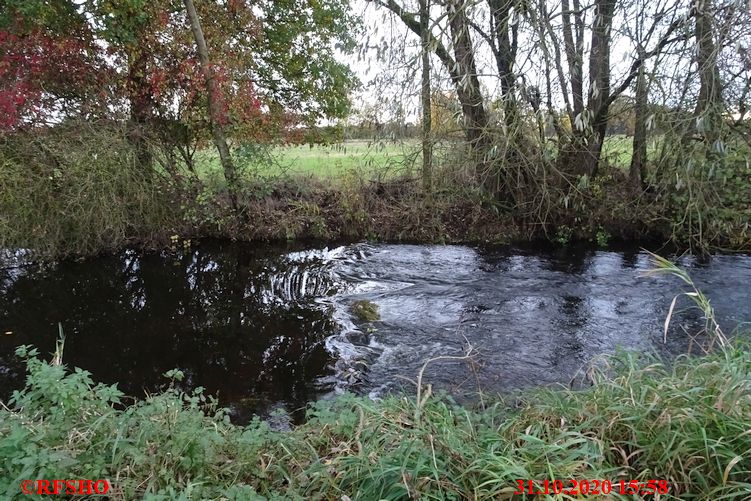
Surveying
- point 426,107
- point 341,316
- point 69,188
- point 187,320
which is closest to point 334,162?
point 426,107

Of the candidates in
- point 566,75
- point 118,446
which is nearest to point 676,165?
point 566,75

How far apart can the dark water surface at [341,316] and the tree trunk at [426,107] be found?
173cm

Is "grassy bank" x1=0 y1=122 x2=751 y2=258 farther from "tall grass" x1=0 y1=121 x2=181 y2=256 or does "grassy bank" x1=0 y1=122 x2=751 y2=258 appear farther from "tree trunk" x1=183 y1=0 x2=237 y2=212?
"tree trunk" x1=183 y1=0 x2=237 y2=212

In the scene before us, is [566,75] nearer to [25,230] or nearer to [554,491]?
[554,491]

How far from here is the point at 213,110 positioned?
8.48m

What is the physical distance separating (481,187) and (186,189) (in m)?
5.99

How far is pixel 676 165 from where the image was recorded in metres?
6.29

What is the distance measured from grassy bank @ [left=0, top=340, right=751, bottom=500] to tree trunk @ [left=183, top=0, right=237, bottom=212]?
681 centimetres

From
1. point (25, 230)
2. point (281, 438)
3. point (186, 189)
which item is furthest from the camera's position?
point (186, 189)

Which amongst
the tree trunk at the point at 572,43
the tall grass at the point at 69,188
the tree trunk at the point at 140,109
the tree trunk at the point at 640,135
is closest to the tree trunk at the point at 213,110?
the tree trunk at the point at 140,109

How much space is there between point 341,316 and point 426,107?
4.01 meters

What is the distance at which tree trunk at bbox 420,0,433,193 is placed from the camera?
7.03 metres

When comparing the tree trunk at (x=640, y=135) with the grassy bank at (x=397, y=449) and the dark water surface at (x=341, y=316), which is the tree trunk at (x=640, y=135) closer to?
the dark water surface at (x=341, y=316)

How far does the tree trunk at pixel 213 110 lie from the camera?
8094mm
